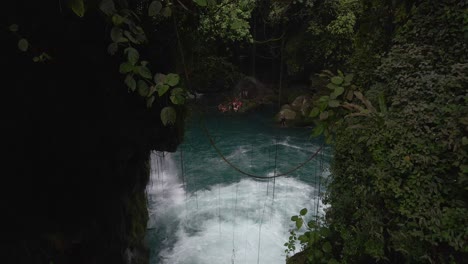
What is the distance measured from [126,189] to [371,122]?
14.2 feet

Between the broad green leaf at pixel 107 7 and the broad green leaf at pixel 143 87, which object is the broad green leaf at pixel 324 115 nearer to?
the broad green leaf at pixel 143 87

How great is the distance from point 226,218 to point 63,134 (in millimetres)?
6259

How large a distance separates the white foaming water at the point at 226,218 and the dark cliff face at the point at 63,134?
3.53 m

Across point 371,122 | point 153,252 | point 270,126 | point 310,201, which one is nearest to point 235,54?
point 270,126

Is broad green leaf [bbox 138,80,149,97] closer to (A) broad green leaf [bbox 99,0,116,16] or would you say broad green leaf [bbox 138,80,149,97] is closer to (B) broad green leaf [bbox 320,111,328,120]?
(A) broad green leaf [bbox 99,0,116,16]

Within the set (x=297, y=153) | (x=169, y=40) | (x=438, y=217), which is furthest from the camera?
(x=297, y=153)

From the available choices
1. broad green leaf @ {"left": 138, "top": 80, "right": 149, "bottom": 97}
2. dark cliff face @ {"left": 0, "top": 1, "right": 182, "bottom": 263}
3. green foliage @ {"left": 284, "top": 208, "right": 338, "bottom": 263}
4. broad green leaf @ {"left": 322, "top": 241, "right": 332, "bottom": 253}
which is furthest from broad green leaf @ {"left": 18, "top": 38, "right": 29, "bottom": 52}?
broad green leaf @ {"left": 322, "top": 241, "right": 332, "bottom": 253}

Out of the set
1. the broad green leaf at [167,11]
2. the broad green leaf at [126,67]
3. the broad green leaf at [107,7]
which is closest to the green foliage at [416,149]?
the broad green leaf at [167,11]

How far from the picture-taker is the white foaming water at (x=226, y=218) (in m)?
8.06

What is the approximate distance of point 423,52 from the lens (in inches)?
144

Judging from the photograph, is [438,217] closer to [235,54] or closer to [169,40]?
[169,40]

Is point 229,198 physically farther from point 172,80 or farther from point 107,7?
point 107,7

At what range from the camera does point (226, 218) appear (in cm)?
950

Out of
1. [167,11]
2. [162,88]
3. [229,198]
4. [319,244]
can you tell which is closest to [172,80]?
[162,88]
